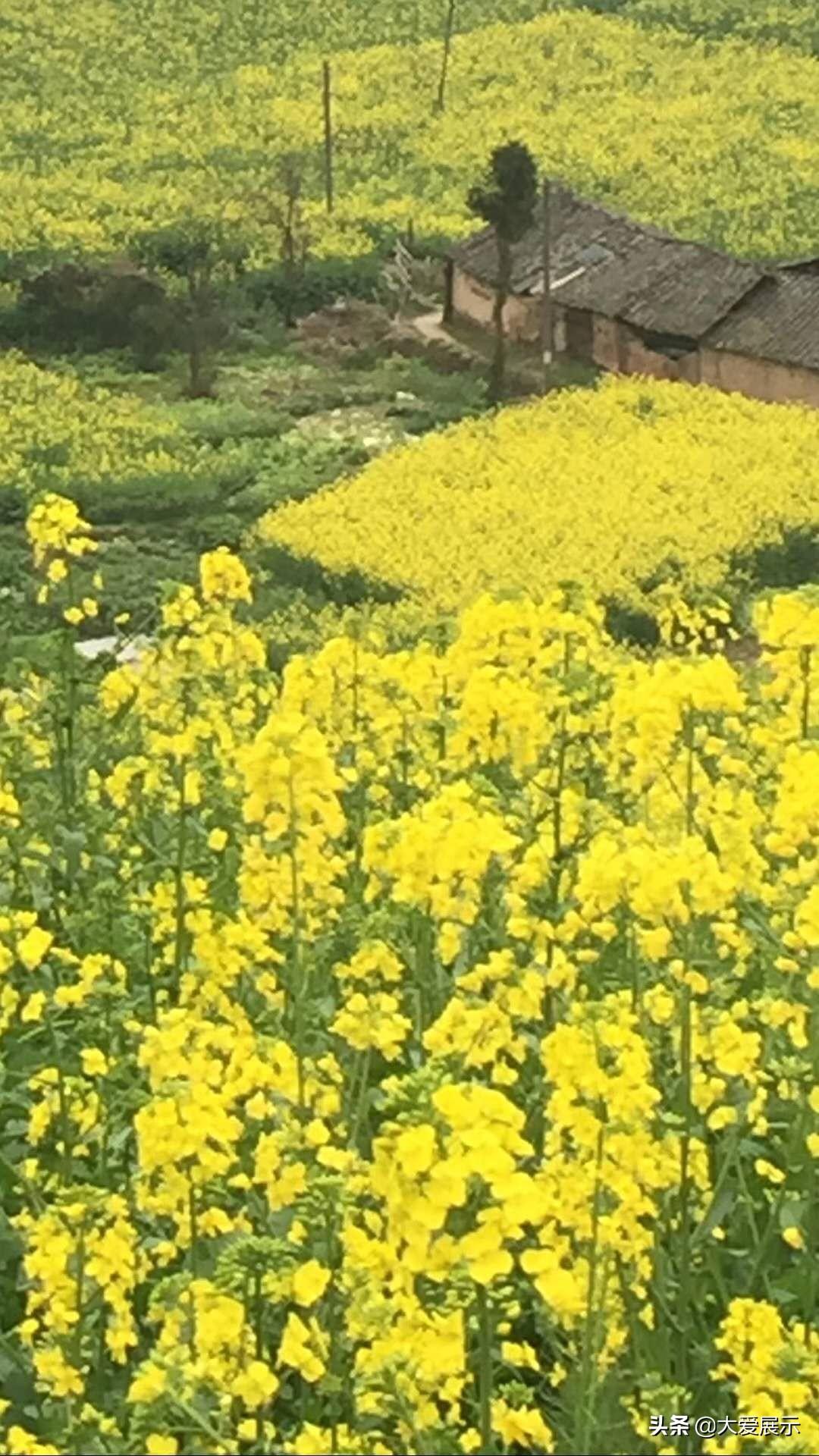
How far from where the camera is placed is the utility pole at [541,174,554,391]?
24.0 meters

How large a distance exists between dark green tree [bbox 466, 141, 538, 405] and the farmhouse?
22.0 inches

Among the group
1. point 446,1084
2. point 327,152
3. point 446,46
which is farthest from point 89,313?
point 446,1084

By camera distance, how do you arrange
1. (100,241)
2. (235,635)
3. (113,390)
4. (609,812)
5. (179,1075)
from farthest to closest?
(100,241) < (113,390) < (235,635) < (609,812) < (179,1075)

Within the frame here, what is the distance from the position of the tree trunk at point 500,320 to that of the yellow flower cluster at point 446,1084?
18.8m

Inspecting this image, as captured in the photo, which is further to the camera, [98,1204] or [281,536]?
[281,536]

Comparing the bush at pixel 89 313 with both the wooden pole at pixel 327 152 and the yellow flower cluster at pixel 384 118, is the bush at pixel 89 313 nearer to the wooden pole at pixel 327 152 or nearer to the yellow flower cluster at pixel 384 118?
the yellow flower cluster at pixel 384 118

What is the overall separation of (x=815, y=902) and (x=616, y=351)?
21785 mm

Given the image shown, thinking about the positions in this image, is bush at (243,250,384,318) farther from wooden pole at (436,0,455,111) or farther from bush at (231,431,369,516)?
wooden pole at (436,0,455,111)

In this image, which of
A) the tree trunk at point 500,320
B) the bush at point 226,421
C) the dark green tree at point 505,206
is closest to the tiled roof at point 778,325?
the tree trunk at point 500,320

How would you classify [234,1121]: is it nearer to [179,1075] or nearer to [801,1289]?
[179,1075]

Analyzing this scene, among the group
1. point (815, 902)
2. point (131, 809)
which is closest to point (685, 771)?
point (815, 902)

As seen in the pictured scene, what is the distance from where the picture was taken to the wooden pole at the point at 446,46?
125 feet

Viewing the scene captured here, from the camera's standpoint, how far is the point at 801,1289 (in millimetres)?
3395

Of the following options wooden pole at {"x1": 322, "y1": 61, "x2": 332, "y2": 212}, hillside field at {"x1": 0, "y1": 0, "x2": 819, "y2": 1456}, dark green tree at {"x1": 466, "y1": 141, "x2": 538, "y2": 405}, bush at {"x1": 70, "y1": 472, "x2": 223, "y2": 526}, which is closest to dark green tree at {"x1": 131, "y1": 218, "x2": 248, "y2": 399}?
wooden pole at {"x1": 322, "y1": 61, "x2": 332, "y2": 212}
